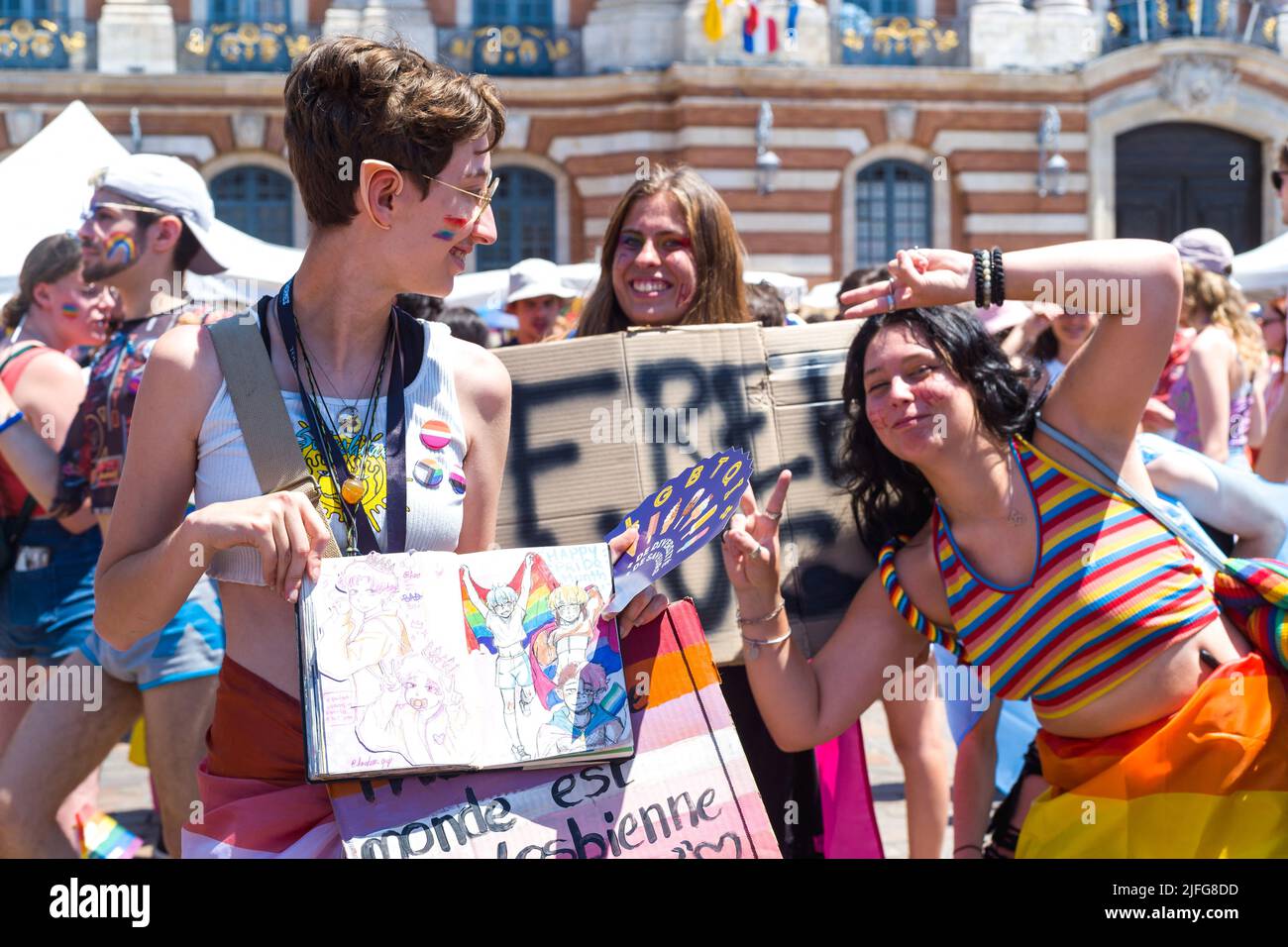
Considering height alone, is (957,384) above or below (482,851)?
above

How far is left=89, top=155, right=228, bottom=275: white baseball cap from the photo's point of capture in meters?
3.97

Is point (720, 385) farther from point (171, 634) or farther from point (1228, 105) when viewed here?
point (1228, 105)

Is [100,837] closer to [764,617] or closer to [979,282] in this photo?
[764,617]

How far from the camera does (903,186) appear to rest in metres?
23.8

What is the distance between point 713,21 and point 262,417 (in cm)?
2035

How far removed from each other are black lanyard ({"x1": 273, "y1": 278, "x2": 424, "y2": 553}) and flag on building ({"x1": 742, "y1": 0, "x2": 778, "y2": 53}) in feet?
67.4

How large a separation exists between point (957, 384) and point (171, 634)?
2.01 metres

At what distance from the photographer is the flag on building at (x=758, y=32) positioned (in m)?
21.9

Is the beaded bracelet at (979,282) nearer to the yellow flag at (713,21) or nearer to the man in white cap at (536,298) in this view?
the man in white cap at (536,298)

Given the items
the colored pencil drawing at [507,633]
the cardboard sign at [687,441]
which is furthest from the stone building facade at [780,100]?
the colored pencil drawing at [507,633]

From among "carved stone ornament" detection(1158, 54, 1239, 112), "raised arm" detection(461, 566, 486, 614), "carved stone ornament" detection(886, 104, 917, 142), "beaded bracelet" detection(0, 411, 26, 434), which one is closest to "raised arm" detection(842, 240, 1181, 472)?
"raised arm" detection(461, 566, 486, 614)

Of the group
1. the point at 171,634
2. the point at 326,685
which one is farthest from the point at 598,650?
the point at 171,634

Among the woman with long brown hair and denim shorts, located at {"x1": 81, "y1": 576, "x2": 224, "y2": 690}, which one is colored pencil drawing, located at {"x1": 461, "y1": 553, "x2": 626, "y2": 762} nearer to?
the woman with long brown hair
